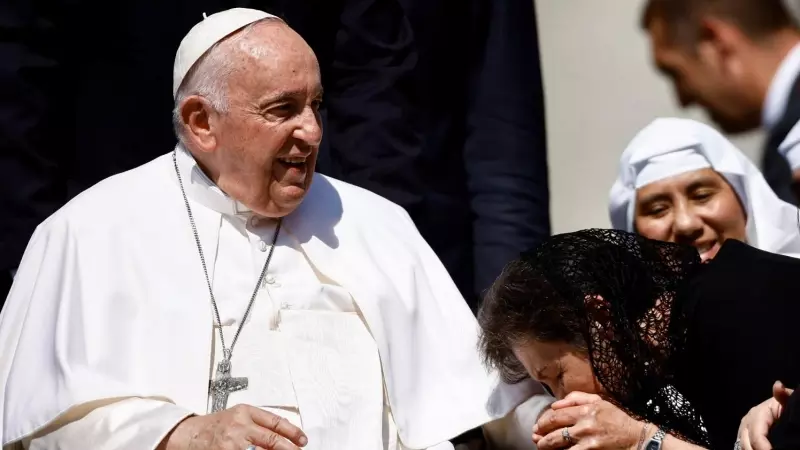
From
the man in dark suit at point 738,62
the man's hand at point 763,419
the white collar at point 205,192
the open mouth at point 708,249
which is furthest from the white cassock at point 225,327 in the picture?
the man in dark suit at point 738,62

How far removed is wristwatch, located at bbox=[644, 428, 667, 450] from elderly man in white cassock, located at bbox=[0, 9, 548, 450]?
50cm

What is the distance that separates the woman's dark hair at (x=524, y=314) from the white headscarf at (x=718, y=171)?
144 cm

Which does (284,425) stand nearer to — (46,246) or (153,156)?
(46,246)

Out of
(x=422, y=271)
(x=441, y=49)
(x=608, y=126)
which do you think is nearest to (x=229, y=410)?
(x=422, y=271)

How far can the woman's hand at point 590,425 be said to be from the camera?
12.3ft

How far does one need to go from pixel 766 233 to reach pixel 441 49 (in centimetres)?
150

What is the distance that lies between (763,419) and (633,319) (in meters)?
0.54

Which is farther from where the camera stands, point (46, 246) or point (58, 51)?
point (58, 51)

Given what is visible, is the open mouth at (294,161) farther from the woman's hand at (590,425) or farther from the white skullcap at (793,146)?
the white skullcap at (793,146)

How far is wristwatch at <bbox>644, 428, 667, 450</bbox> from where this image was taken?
3.70 m

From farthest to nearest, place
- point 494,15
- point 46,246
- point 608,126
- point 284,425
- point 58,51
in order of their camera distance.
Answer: point 608,126 → point 494,15 → point 58,51 → point 46,246 → point 284,425

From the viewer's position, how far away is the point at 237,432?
3596 mm

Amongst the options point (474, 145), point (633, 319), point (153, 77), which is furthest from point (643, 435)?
point (153, 77)

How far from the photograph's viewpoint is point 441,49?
17.7ft
